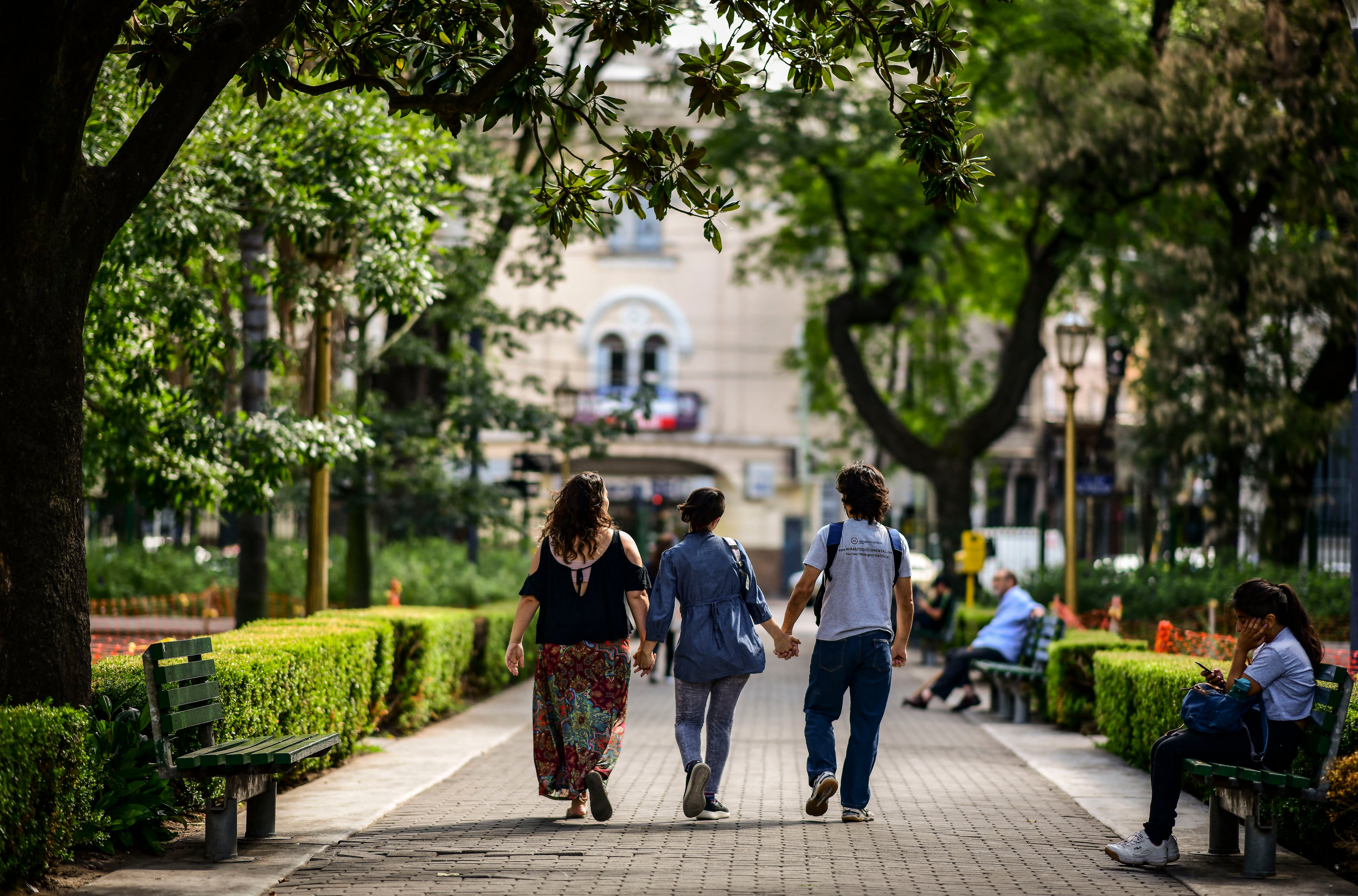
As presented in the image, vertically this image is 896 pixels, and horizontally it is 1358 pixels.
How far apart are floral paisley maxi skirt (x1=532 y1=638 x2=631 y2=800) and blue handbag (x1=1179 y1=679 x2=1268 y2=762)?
2786 millimetres

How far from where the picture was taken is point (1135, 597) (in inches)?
791

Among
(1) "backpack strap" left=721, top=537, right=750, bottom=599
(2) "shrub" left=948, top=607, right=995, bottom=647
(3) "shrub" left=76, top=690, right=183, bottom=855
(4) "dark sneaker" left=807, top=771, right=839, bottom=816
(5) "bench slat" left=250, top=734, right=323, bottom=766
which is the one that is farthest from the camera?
(2) "shrub" left=948, top=607, right=995, bottom=647

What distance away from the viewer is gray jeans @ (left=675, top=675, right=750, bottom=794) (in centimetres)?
820

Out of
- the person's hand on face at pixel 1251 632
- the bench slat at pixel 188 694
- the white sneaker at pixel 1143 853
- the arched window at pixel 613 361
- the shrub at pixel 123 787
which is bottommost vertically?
the white sneaker at pixel 1143 853

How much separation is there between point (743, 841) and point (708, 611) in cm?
125

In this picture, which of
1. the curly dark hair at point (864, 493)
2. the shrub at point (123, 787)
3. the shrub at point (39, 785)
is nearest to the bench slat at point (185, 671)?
the shrub at point (123, 787)

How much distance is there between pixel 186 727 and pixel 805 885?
2.76 meters

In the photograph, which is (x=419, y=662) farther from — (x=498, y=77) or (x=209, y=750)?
(x=498, y=77)

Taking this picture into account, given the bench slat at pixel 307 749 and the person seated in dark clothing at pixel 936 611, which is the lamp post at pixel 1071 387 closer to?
the person seated in dark clothing at pixel 936 611

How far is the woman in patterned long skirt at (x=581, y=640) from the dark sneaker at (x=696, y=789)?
39 centimetres

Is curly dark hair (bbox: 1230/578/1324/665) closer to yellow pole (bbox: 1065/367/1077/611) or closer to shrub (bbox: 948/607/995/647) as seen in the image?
shrub (bbox: 948/607/995/647)

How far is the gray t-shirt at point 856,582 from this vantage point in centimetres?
818

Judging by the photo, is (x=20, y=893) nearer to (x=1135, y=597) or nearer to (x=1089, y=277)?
(x=1135, y=597)

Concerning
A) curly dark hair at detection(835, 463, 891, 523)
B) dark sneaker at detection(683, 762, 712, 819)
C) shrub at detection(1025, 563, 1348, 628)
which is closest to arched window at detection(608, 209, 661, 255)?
shrub at detection(1025, 563, 1348, 628)
